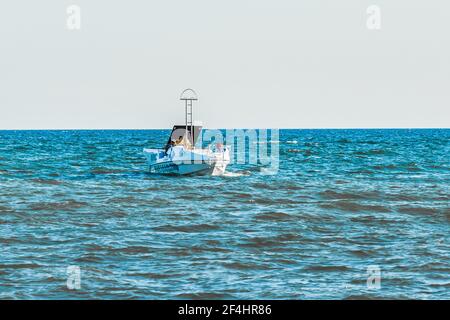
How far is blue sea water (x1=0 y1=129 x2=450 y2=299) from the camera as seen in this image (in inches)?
546

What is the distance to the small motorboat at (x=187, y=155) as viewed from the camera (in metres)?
39.2

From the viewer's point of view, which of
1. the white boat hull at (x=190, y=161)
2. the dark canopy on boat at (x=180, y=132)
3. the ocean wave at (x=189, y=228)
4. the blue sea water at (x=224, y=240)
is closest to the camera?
the blue sea water at (x=224, y=240)

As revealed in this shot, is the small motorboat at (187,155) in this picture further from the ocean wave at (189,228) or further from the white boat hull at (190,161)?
the ocean wave at (189,228)

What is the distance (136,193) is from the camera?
31.4 meters

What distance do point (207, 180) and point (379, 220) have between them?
16114 millimetres

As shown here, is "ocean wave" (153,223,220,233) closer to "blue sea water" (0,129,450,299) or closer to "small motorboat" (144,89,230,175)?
"blue sea water" (0,129,450,299)

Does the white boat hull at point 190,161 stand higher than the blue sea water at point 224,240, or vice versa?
the white boat hull at point 190,161

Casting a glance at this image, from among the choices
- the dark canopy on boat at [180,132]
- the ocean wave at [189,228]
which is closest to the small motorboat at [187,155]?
the dark canopy on boat at [180,132]

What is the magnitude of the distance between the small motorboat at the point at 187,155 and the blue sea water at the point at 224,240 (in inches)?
130

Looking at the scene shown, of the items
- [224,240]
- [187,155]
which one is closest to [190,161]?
[187,155]

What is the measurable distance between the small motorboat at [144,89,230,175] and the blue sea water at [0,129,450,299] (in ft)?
10.8

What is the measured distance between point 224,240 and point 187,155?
2035cm
